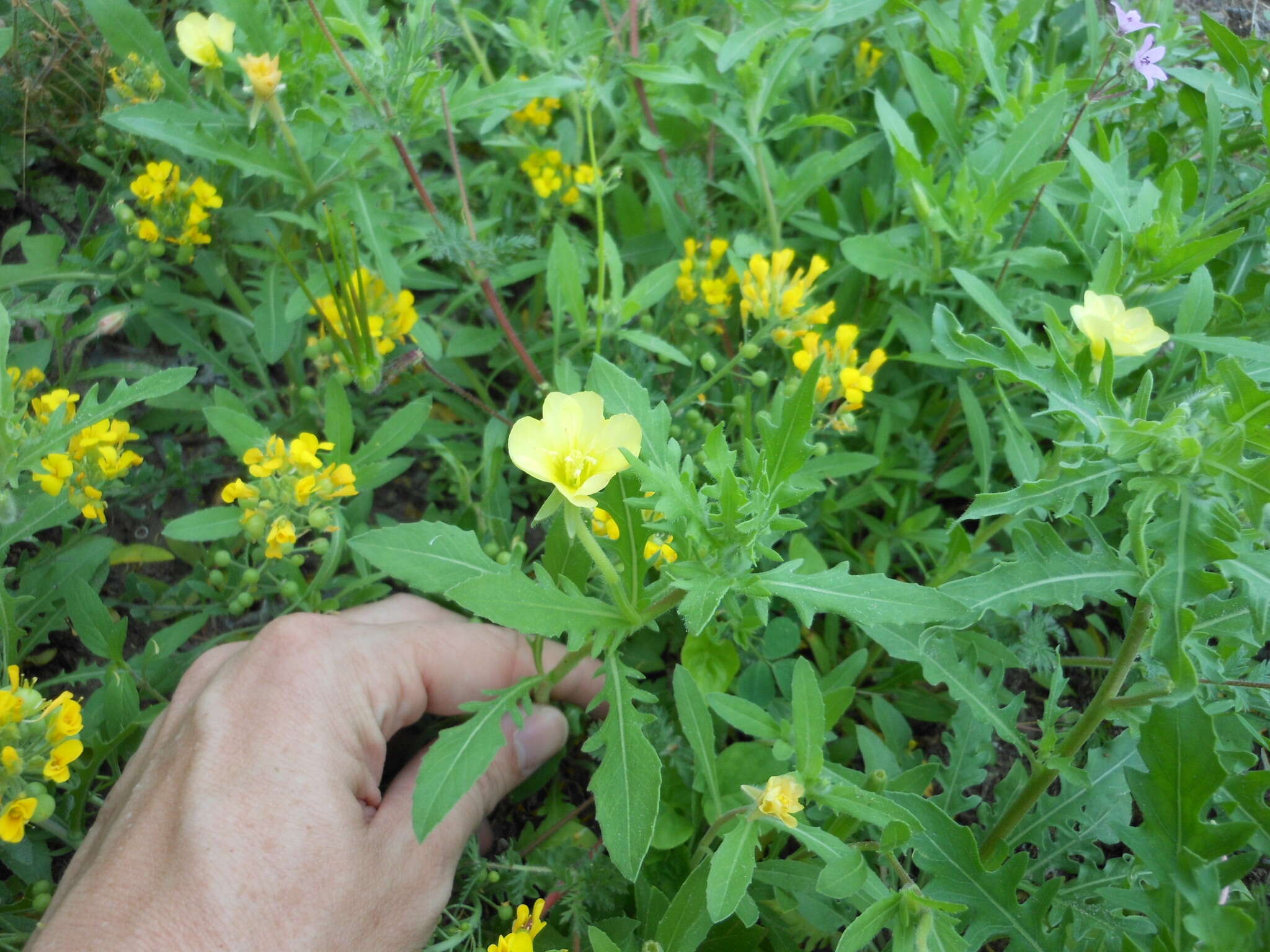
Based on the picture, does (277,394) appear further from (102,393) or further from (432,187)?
(432,187)

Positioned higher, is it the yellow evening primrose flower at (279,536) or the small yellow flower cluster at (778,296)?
the small yellow flower cluster at (778,296)

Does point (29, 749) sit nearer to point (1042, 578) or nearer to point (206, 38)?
point (206, 38)

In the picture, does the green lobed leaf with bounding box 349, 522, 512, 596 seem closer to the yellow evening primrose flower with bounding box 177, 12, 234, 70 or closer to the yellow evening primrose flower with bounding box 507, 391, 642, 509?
the yellow evening primrose flower with bounding box 507, 391, 642, 509

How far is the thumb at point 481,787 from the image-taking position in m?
1.92

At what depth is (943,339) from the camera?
182 cm

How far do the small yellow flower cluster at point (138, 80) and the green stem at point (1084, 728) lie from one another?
2.95 meters

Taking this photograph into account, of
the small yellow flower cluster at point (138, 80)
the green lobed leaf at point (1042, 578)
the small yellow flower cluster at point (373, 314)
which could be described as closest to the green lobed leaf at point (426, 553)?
the small yellow flower cluster at point (373, 314)

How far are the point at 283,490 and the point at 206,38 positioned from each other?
4.54 feet

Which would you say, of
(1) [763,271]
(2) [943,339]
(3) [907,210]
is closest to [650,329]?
(1) [763,271]

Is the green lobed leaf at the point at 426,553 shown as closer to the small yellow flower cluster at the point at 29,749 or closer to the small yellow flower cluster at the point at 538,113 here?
the small yellow flower cluster at the point at 29,749

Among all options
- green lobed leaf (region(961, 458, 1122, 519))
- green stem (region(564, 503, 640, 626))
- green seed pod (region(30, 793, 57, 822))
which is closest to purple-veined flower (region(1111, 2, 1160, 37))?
green lobed leaf (region(961, 458, 1122, 519))

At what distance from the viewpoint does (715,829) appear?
6.68 ft

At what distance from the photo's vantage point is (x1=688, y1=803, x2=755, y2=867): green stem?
1.91m

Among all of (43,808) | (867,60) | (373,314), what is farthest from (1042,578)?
(867,60)
